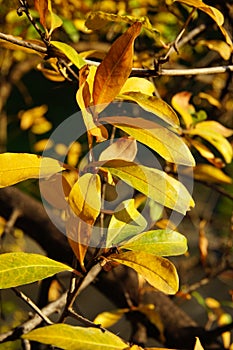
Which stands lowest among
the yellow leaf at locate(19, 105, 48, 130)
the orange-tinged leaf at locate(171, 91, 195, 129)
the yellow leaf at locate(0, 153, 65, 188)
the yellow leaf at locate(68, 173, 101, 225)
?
the yellow leaf at locate(19, 105, 48, 130)

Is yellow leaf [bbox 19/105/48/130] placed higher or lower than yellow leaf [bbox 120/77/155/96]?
lower

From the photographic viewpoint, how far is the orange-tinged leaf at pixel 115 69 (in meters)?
0.50

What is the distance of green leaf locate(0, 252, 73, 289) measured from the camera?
515 mm

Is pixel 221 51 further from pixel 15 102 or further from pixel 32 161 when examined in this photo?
pixel 15 102

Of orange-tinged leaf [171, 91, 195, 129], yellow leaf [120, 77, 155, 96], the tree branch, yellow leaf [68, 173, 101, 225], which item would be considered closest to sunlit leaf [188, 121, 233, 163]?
orange-tinged leaf [171, 91, 195, 129]

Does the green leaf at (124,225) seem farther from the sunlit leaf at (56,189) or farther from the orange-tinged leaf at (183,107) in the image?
the orange-tinged leaf at (183,107)

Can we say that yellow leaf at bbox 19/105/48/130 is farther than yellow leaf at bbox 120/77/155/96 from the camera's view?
Yes

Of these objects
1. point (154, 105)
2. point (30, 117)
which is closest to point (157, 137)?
point (154, 105)

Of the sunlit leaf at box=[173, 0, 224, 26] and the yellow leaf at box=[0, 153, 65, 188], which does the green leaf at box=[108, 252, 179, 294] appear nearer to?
the yellow leaf at box=[0, 153, 65, 188]

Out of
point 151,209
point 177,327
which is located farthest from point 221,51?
point 177,327

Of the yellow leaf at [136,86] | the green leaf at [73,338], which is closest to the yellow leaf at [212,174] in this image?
the yellow leaf at [136,86]

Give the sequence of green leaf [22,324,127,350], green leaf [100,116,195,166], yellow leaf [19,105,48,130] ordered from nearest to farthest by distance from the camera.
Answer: green leaf [22,324,127,350] → green leaf [100,116,195,166] → yellow leaf [19,105,48,130]

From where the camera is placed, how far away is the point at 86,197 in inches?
20.7

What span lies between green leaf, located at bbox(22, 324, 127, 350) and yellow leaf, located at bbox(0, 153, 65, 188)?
0.44 feet
